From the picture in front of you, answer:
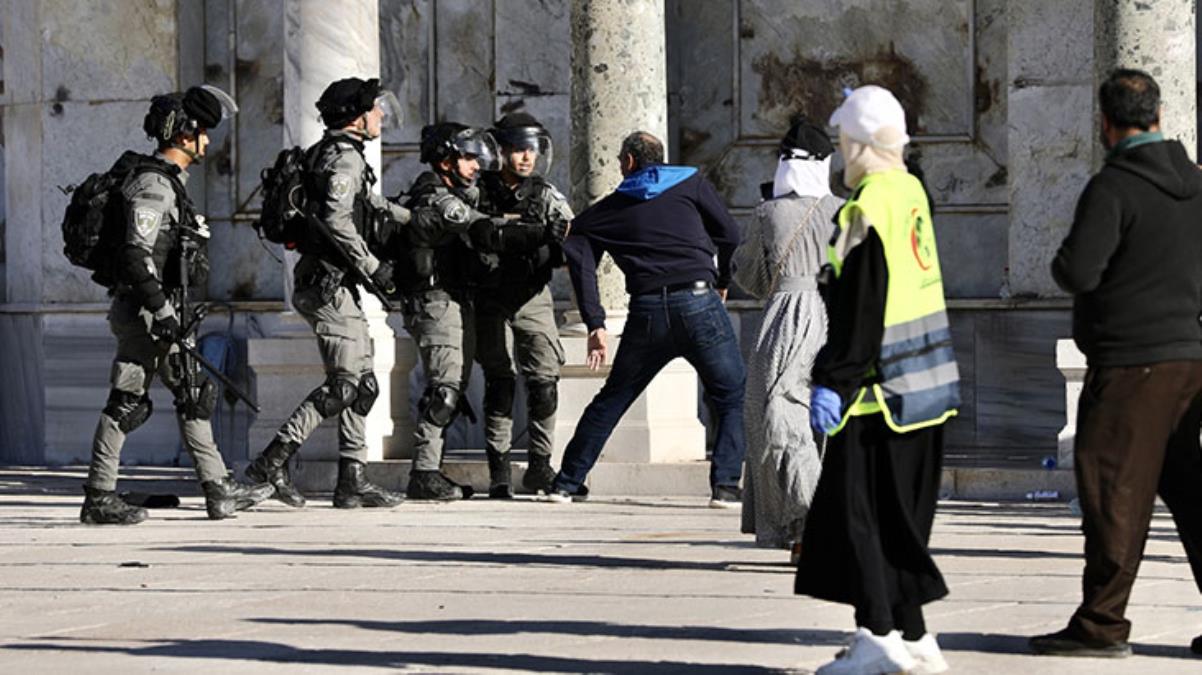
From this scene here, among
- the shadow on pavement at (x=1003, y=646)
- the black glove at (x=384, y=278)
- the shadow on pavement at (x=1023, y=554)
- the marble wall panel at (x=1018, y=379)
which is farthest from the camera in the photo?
the marble wall panel at (x=1018, y=379)

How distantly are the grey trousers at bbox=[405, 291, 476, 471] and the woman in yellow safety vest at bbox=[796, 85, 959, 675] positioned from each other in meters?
6.39

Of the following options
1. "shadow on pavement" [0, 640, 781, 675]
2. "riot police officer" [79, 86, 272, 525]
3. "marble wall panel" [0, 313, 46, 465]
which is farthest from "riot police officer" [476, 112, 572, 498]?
"shadow on pavement" [0, 640, 781, 675]

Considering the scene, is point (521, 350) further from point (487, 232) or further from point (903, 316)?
point (903, 316)

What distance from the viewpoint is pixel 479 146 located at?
13805mm

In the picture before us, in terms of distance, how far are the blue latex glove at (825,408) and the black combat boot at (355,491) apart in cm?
637

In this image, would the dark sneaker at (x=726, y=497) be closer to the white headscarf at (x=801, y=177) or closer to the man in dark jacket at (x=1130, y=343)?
the white headscarf at (x=801, y=177)

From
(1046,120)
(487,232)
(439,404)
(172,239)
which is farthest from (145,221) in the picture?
(1046,120)

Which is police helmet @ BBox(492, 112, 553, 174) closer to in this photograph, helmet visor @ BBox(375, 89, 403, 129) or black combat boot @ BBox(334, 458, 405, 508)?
helmet visor @ BBox(375, 89, 403, 129)

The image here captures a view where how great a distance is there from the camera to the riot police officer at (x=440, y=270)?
45.0 ft

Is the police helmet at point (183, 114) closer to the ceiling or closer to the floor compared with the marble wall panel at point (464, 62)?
closer to the floor

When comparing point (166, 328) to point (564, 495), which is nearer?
point (166, 328)

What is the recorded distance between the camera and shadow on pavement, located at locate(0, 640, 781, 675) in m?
7.68

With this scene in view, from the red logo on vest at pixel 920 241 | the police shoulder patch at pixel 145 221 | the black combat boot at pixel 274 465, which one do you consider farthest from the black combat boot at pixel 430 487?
the red logo on vest at pixel 920 241

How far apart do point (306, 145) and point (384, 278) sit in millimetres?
2170
